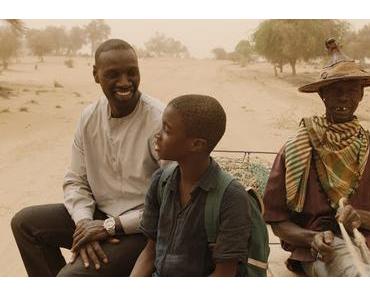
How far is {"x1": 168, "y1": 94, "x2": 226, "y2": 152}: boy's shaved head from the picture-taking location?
1854mm

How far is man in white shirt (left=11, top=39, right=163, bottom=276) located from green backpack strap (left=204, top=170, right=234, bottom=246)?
50cm

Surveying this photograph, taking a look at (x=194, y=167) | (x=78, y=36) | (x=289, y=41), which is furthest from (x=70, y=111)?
(x=194, y=167)

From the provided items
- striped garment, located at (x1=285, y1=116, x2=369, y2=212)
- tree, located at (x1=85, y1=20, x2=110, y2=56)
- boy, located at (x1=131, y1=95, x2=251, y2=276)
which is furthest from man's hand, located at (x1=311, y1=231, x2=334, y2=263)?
tree, located at (x1=85, y1=20, x2=110, y2=56)

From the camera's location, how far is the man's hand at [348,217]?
2148 mm

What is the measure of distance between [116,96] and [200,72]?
47.2 feet

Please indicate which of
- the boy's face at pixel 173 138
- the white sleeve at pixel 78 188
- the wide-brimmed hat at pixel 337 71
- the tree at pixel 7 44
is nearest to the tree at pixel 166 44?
the white sleeve at pixel 78 188

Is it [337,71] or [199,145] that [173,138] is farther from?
[337,71]

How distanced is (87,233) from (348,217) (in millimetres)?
1166

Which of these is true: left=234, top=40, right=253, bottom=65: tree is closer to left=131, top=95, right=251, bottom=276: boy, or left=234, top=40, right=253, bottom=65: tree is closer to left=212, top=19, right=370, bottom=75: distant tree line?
left=212, top=19, right=370, bottom=75: distant tree line

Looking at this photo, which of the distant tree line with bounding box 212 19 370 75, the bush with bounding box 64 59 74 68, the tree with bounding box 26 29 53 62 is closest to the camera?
the distant tree line with bounding box 212 19 370 75

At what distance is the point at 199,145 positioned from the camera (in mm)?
1902

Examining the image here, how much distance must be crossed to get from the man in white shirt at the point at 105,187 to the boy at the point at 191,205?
0.79 feet

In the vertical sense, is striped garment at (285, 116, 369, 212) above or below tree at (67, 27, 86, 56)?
below
